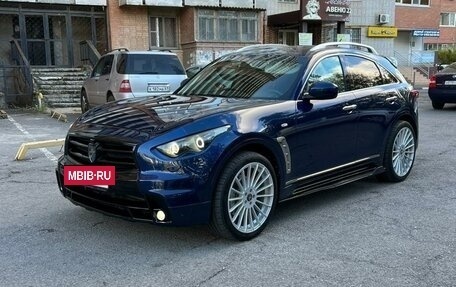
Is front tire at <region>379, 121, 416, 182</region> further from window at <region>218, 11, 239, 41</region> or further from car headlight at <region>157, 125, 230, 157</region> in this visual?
window at <region>218, 11, 239, 41</region>

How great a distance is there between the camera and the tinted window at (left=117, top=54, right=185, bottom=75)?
11173 mm

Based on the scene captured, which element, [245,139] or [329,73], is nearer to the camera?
[245,139]

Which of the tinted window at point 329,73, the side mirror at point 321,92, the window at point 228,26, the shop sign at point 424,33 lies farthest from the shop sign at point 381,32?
the side mirror at point 321,92

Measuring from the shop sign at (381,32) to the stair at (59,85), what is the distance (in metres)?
17.0

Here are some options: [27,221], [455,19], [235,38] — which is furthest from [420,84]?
[27,221]

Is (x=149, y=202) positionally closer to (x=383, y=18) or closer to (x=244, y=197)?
(x=244, y=197)

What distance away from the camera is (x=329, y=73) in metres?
5.28

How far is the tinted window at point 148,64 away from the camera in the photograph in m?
11.2

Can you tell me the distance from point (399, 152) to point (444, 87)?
9616mm

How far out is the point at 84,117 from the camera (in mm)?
4617

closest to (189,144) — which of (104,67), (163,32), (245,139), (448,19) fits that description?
(245,139)

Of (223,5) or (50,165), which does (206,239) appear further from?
(223,5)

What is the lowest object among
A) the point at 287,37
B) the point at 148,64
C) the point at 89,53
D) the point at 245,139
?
the point at 245,139

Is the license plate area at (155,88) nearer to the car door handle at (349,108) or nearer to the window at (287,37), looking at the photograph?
the car door handle at (349,108)
